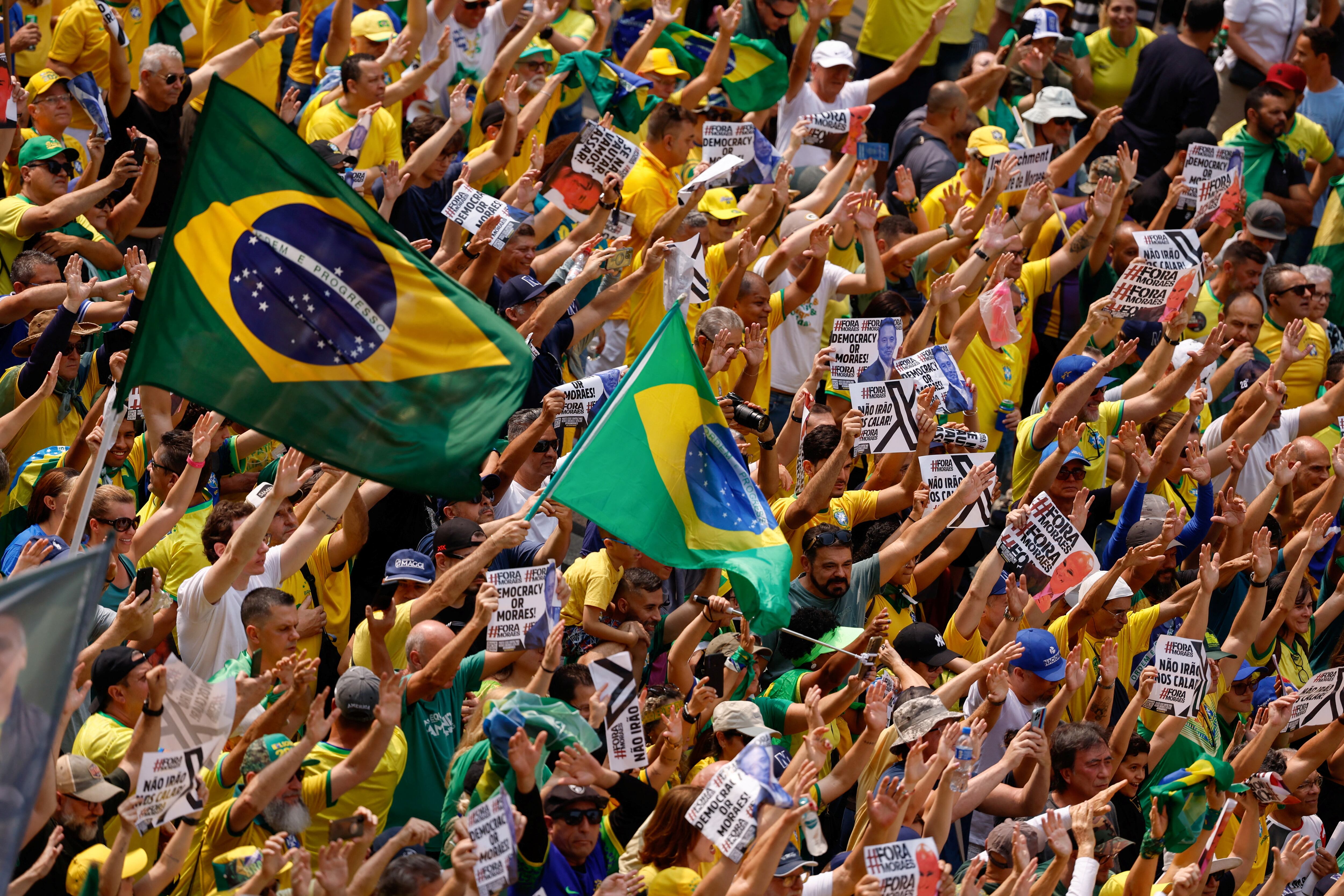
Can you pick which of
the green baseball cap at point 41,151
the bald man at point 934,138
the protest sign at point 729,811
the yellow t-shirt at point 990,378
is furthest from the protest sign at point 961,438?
the green baseball cap at point 41,151

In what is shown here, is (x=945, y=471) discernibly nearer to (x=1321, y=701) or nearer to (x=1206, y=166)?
(x=1321, y=701)

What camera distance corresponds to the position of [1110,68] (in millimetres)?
14883

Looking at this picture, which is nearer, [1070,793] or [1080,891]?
[1080,891]

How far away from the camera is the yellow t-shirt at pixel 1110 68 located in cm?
1487

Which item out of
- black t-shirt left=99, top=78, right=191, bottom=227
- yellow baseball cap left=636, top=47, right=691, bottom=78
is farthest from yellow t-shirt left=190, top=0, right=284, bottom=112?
yellow baseball cap left=636, top=47, right=691, bottom=78

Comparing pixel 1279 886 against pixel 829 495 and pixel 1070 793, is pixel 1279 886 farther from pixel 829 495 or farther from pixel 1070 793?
pixel 829 495

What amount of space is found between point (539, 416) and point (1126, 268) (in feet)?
15.3

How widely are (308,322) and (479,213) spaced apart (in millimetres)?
3339

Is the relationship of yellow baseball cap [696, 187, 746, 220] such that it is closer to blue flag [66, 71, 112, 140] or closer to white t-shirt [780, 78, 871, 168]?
white t-shirt [780, 78, 871, 168]

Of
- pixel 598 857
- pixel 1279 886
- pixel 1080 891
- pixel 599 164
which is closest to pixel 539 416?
pixel 599 164

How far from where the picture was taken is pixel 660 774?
7742mm

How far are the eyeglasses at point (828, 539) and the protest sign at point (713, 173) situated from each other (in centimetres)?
232

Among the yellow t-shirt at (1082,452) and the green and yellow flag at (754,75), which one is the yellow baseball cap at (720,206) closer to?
the green and yellow flag at (754,75)

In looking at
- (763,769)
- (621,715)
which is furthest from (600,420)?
(763,769)
